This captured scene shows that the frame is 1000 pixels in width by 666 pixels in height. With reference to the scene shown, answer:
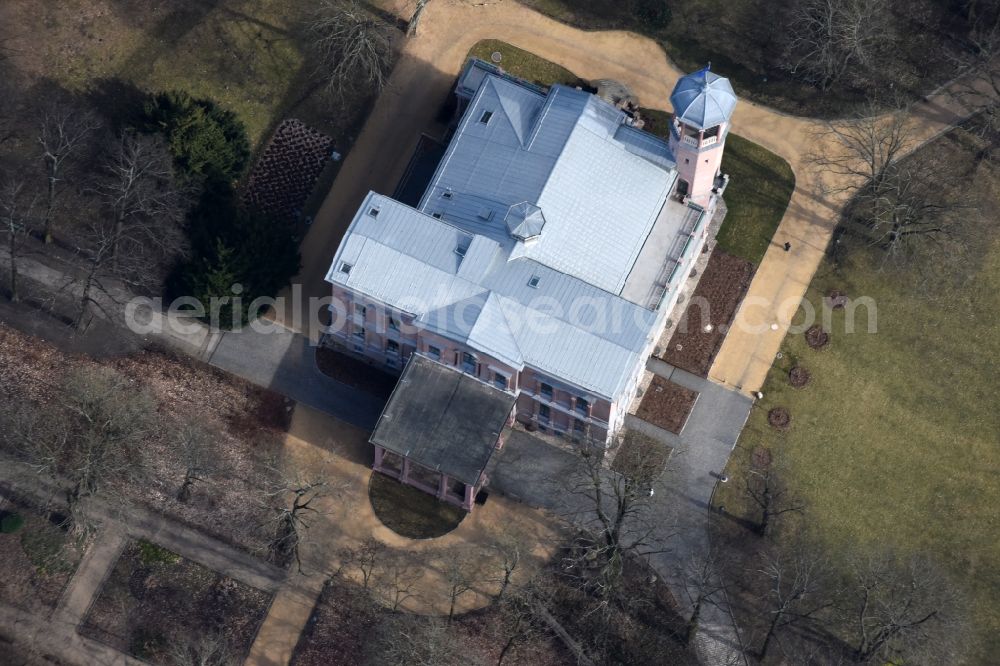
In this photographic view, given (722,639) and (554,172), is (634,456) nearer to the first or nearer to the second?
(722,639)

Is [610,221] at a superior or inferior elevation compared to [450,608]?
superior

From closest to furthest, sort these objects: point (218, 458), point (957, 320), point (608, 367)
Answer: point (608, 367), point (218, 458), point (957, 320)

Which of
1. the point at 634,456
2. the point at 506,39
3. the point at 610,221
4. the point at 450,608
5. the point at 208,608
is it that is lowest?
the point at 208,608

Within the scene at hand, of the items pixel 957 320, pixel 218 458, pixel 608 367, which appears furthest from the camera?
pixel 957 320

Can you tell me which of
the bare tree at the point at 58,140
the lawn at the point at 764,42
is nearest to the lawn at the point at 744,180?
the lawn at the point at 764,42

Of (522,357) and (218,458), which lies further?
(218,458)

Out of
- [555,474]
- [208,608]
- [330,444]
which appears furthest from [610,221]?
[208,608]
